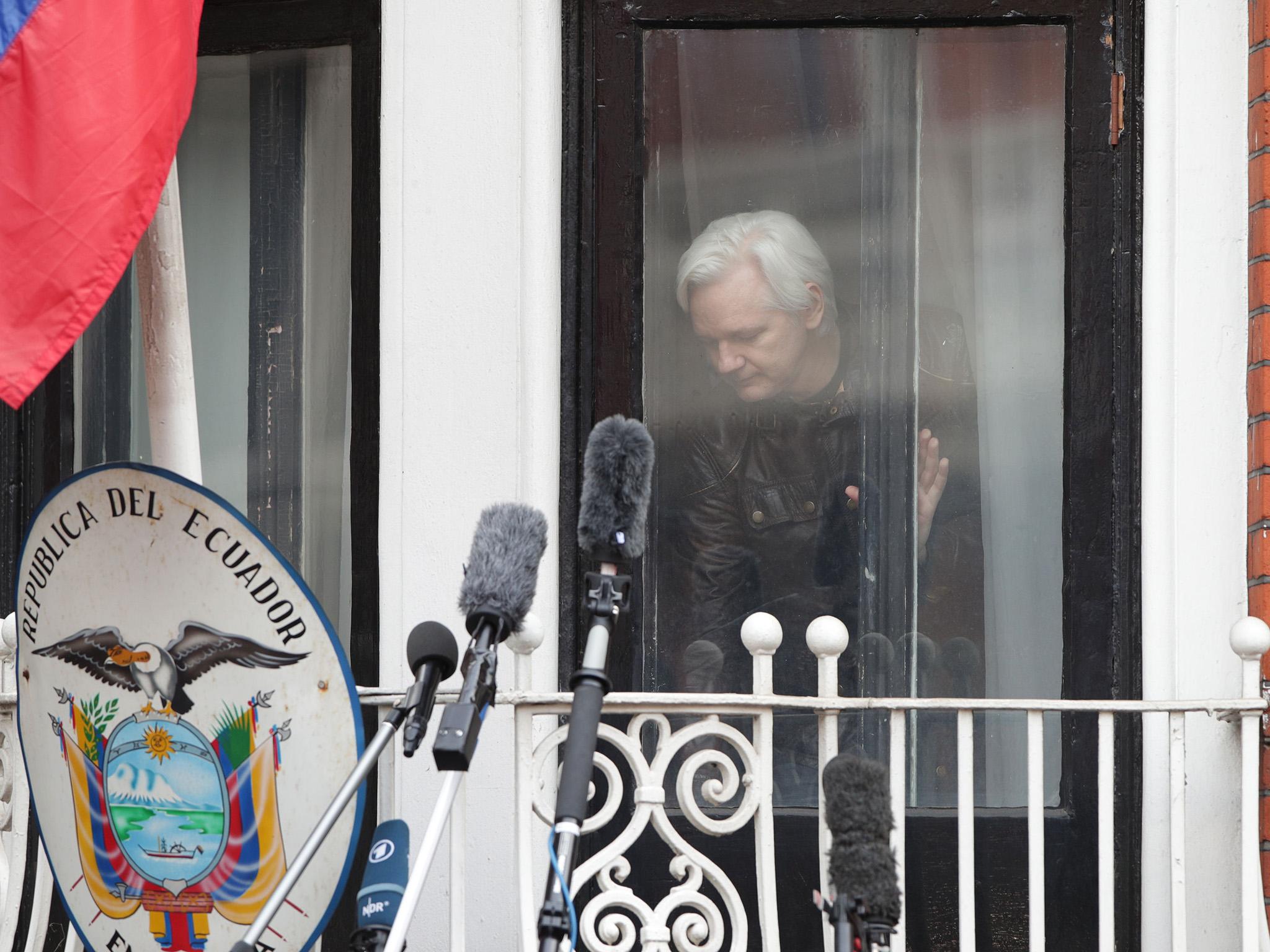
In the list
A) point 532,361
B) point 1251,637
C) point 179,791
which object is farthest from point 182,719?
point 1251,637

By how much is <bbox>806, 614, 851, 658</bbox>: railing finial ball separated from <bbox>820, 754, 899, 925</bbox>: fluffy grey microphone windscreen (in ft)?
1.53

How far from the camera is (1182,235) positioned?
3553 millimetres

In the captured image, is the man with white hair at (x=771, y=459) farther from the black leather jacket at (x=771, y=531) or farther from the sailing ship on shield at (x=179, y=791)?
the sailing ship on shield at (x=179, y=791)

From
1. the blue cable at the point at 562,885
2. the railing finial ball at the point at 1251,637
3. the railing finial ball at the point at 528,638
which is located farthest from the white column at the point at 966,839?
the blue cable at the point at 562,885

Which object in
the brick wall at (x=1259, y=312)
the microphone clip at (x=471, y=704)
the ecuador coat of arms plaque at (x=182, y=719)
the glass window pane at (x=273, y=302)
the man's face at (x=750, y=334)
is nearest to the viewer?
the microphone clip at (x=471, y=704)

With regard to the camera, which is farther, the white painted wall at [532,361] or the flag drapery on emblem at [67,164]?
the white painted wall at [532,361]

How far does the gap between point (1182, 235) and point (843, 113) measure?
3.05 ft

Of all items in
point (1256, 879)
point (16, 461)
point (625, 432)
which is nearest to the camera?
point (625, 432)

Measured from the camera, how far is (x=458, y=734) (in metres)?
2.29

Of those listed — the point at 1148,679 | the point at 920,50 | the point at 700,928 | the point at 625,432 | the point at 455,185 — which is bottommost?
the point at 700,928

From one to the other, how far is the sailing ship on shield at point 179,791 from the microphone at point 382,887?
28 cm

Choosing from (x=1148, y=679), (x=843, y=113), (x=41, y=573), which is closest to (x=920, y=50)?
(x=843, y=113)

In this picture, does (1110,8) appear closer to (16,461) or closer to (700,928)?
(700,928)

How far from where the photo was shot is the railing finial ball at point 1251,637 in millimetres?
2980
